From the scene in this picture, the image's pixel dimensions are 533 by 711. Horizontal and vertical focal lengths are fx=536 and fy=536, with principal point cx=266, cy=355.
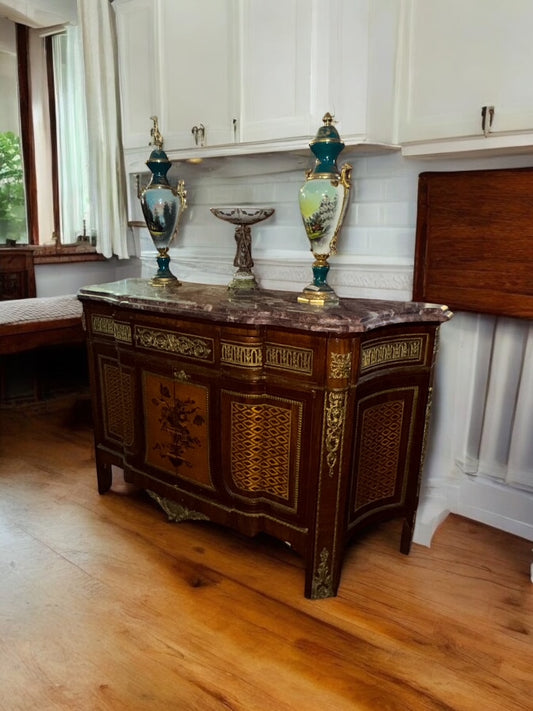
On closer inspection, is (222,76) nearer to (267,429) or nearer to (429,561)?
(267,429)

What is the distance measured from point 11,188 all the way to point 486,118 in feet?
9.78

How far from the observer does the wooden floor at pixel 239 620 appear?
1.39 metres

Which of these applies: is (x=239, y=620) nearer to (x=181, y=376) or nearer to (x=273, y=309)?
(x=181, y=376)

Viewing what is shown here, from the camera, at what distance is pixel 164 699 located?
136 cm

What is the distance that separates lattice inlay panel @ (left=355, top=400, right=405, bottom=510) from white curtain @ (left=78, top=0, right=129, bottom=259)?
6.91 feet

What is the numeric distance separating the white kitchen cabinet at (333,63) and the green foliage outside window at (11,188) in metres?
2.19

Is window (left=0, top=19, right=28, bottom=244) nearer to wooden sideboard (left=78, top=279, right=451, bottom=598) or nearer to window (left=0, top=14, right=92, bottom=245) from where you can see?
window (left=0, top=14, right=92, bottom=245)

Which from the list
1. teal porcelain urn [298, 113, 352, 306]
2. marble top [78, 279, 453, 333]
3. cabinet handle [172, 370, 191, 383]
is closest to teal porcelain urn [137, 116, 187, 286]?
marble top [78, 279, 453, 333]

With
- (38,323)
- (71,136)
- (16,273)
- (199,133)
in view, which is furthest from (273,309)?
(71,136)

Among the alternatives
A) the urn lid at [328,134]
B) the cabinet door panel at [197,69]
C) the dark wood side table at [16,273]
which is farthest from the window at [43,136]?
the urn lid at [328,134]

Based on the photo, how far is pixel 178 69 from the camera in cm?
225

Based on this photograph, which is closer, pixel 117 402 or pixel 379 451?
pixel 379 451

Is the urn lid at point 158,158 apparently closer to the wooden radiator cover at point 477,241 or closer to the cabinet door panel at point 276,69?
the cabinet door panel at point 276,69

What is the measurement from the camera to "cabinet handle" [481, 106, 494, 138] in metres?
1.62
